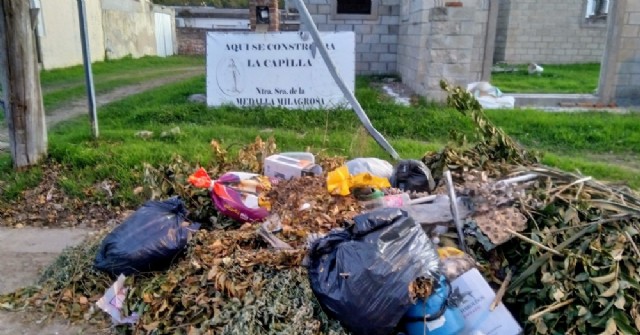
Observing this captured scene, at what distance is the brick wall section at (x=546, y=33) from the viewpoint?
56.1 ft

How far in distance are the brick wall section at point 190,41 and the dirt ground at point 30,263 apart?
73.4 feet

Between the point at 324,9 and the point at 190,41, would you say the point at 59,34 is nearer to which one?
the point at 324,9

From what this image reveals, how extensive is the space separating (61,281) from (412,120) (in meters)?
5.02

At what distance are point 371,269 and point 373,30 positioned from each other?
10.3 m

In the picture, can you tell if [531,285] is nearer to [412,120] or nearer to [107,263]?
[107,263]

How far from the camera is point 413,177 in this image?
359cm

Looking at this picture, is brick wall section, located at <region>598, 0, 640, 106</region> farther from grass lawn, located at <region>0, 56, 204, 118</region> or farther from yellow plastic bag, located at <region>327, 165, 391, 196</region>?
grass lawn, located at <region>0, 56, 204, 118</region>

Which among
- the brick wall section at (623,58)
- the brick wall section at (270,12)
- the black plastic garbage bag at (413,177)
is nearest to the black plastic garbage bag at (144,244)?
the black plastic garbage bag at (413,177)

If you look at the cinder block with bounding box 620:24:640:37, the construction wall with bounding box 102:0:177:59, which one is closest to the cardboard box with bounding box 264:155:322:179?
the cinder block with bounding box 620:24:640:37

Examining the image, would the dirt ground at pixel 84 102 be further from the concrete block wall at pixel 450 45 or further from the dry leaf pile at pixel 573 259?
the dry leaf pile at pixel 573 259

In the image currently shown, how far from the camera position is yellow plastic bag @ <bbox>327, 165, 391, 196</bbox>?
326cm

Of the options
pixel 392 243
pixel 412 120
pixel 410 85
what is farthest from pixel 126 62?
pixel 392 243

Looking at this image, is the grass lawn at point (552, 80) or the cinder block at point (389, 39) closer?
the grass lawn at point (552, 80)

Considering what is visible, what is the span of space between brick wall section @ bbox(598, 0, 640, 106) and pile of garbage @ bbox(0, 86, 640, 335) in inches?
270
